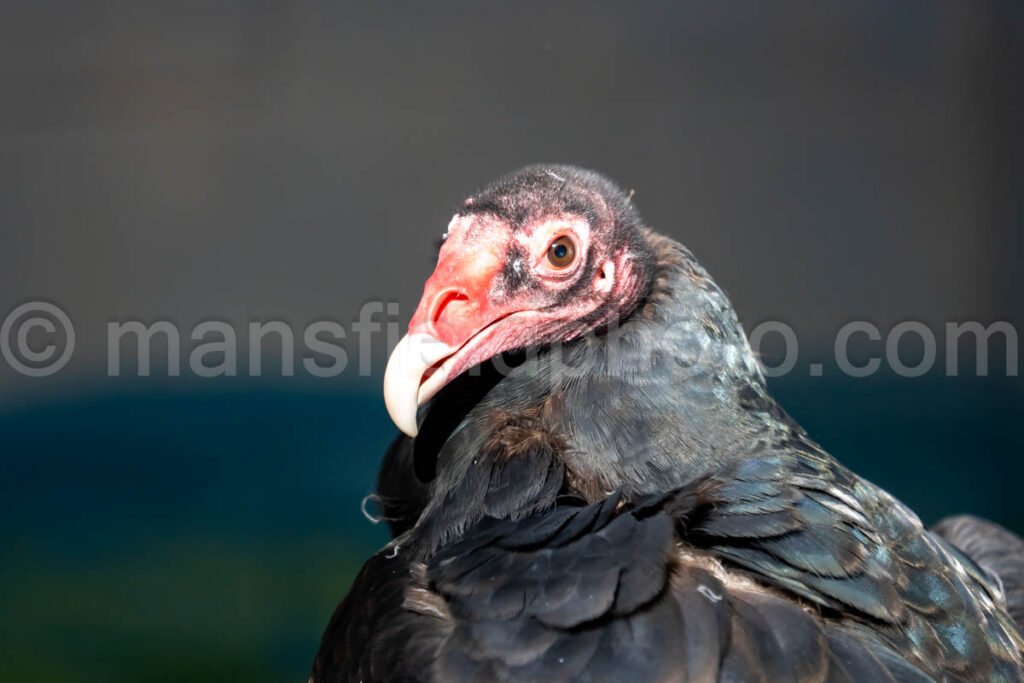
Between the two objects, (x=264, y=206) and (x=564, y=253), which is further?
(x=264, y=206)

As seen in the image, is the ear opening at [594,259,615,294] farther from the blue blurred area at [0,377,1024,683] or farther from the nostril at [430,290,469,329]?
the blue blurred area at [0,377,1024,683]

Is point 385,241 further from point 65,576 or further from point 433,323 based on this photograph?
point 433,323

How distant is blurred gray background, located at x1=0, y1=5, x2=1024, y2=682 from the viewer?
17.8 feet

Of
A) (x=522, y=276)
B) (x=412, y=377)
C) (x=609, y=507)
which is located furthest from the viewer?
(x=522, y=276)

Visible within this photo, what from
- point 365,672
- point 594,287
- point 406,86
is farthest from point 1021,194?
point 365,672

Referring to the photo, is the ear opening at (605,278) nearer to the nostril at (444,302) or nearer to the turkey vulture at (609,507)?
the turkey vulture at (609,507)

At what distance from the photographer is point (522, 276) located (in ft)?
7.36

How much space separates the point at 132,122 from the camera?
5516 millimetres

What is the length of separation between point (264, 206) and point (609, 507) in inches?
159

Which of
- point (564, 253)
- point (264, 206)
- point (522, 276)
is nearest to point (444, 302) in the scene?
point (522, 276)

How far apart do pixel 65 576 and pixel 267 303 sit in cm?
173

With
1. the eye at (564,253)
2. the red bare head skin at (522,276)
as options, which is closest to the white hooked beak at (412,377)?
the red bare head skin at (522,276)

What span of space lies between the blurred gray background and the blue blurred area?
0.01 metres

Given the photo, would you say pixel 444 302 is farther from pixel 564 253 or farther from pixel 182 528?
pixel 182 528
